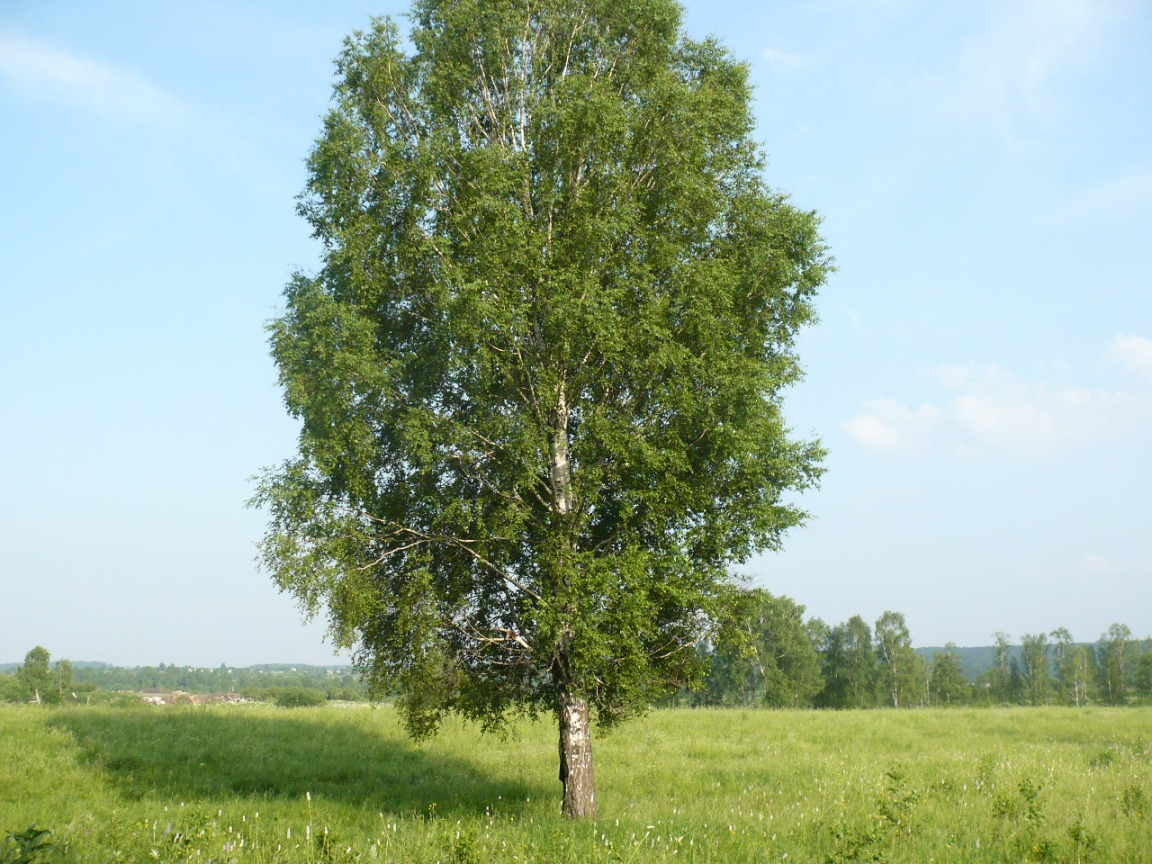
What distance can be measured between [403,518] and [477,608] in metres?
2.43

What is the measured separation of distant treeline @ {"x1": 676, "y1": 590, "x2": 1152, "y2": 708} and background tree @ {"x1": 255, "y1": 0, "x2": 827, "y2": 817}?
52.3 meters

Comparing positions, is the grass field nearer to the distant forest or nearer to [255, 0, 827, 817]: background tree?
[255, 0, 827, 817]: background tree

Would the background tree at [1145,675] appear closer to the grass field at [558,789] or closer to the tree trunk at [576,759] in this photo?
the grass field at [558,789]

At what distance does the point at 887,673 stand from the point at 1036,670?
1451 inches

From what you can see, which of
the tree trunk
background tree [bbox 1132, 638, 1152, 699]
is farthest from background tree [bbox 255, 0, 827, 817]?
background tree [bbox 1132, 638, 1152, 699]

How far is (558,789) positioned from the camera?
68.0 feet

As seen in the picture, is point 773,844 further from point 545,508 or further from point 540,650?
point 545,508

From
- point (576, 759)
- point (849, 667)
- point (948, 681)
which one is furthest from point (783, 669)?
point (576, 759)

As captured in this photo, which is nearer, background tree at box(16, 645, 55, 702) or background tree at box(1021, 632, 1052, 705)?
background tree at box(16, 645, 55, 702)

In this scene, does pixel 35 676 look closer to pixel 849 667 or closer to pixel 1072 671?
pixel 849 667

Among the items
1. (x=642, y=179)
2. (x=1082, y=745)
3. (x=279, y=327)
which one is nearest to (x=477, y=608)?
(x=279, y=327)

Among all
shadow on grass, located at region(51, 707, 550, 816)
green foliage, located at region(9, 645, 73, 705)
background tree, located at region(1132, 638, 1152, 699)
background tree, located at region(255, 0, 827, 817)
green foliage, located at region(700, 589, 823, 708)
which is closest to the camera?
background tree, located at region(255, 0, 827, 817)

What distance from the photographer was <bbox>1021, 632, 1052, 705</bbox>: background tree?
121 m

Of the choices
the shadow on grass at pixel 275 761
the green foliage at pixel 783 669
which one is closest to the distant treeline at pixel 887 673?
the green foliage at pixel 783 669
